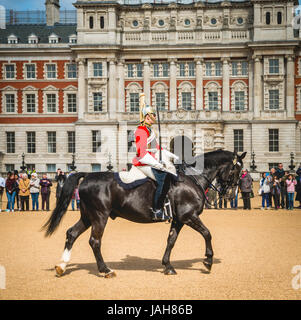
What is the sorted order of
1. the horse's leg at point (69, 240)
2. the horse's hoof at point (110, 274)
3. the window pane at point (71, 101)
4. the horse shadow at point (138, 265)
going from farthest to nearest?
the window pane at point (71, 101) → the horse shadow at point (138, 265) → the horse's leg at point (69, 240) → the horse's hoof at point (110, 274)

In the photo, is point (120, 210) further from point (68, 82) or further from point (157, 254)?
point (68, 82)

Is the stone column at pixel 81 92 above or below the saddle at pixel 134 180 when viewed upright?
above

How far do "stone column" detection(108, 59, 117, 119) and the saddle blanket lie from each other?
3552 centimetres

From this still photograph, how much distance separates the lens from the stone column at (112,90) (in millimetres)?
43844

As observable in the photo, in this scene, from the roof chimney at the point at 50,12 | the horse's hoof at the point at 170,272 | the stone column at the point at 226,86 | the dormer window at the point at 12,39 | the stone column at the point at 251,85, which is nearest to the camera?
the horse's hoof at the point at 170,272

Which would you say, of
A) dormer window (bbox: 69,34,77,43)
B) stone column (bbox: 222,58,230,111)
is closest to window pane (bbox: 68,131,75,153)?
dormer window (bbox: 69,34,77,43)

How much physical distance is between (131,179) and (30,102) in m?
40.0

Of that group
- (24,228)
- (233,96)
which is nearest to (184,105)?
(233,96)

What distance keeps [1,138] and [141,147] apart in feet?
133

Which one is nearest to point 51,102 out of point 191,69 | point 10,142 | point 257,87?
point 10,142

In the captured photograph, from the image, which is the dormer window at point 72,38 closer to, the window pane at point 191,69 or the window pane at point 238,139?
the window pane at point 191,69

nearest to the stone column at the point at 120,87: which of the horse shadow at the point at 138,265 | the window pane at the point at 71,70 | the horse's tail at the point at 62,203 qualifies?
the window pane at the point at 71,70

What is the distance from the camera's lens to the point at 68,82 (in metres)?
45.8

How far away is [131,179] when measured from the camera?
8547 mm
